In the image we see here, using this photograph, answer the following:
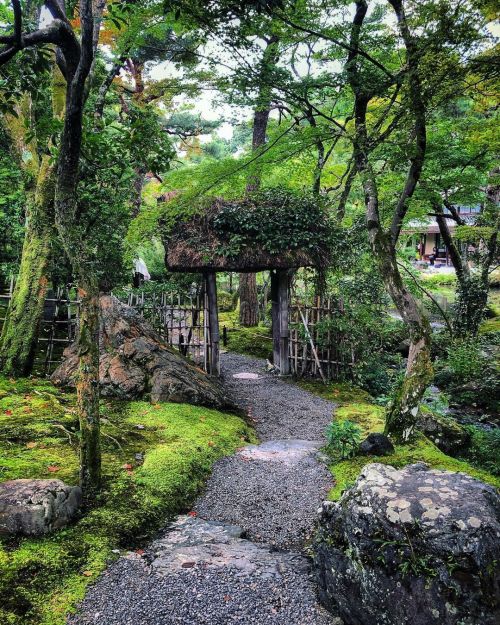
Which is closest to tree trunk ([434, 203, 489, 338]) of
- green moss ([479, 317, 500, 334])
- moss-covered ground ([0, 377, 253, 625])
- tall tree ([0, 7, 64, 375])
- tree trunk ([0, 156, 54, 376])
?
green moss ([479, 317, 500, 334])

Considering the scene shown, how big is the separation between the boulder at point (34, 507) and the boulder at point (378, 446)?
3922 millimetres

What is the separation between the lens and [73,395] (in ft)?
26.4

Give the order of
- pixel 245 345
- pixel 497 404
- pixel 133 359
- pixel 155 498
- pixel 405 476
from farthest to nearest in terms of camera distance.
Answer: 1. pixel 245 345
2. pixel 497 404
3. pixel 133 359
4. pixel 155 498
5. pixel 405 476

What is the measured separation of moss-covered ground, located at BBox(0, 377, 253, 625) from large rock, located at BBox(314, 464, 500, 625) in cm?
192

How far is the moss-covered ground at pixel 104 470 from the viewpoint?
325 cm

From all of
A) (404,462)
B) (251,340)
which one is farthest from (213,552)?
(251,340)

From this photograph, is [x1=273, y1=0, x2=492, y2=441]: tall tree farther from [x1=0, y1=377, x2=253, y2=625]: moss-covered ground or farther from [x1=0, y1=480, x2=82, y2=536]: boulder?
[x1=0, y1=480, x2=82, y2=536]: boulder

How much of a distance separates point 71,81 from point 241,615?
4902mm

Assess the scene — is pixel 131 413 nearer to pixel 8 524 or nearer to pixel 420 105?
pixel 8 524

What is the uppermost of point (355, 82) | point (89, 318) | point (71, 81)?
point (355, 82)

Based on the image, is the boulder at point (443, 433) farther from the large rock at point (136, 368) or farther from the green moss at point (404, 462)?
the large rock at point (136, 368)

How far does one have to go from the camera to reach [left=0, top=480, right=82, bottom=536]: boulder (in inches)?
145

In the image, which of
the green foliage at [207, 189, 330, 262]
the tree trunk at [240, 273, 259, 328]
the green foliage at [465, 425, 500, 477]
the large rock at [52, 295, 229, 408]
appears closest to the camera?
the green foliage at [465, 425, 500, 477]

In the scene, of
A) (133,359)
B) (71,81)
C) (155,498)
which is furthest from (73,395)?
(71,81)
